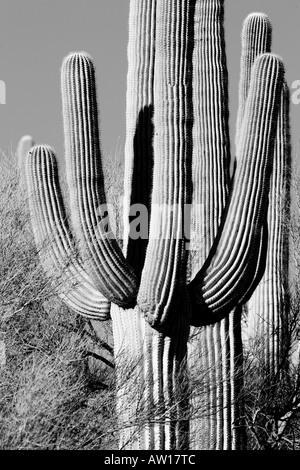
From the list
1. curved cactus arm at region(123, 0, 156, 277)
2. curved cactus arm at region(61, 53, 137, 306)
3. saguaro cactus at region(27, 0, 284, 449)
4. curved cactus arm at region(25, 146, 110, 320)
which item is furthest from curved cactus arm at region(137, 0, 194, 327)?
curved cactus arm at region(25, 146, 110, 320)

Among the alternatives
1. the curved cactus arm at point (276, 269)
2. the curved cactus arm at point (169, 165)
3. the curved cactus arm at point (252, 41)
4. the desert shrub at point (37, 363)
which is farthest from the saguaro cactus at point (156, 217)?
the curved cactus arm at point (252, 41)

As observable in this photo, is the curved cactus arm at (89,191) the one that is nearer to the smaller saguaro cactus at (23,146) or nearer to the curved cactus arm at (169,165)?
the curved cactus arm at (169,165)

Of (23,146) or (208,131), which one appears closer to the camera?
(208,131)

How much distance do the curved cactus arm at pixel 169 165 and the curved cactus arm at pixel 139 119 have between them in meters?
0.45

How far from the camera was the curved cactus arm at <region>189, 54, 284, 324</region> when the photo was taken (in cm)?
1176

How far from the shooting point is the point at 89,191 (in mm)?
11273

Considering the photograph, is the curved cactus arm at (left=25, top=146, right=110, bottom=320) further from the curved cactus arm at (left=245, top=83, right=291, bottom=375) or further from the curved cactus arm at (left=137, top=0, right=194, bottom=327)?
the curved cactus arm at (left=245, top=83, right=291, bottom=375)

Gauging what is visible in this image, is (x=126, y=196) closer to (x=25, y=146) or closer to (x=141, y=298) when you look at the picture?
(x=141, y=298)

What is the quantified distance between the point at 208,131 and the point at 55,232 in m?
2.11

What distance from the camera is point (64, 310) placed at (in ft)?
54.5

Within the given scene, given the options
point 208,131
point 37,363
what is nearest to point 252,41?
A: point 208,131

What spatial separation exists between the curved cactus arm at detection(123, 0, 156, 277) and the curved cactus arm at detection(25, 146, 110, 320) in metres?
0.55

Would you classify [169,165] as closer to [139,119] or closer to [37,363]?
[139,119]

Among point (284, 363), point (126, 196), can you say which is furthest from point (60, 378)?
point (284, 363)
